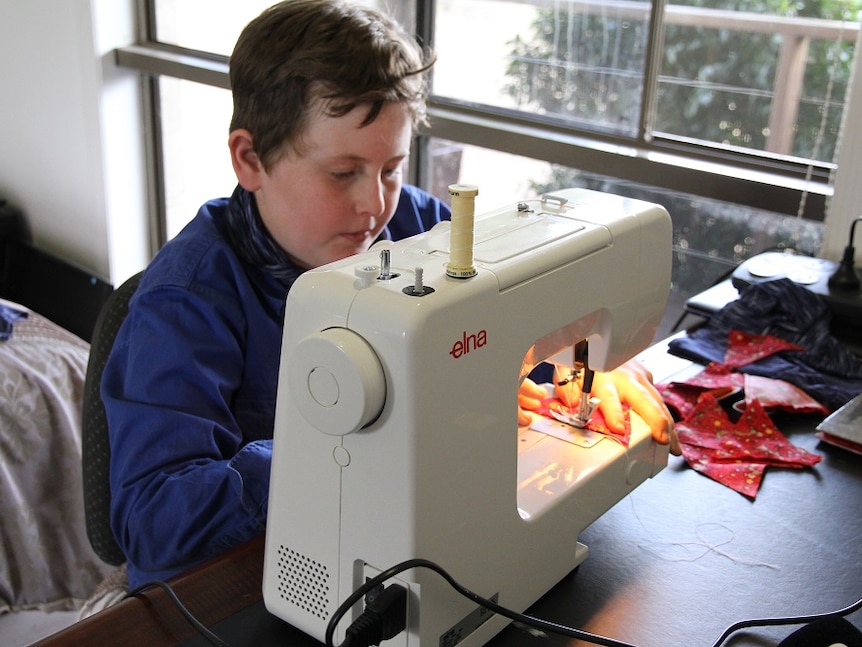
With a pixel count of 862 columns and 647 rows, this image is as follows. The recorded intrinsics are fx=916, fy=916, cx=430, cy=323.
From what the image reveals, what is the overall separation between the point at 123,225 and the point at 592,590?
2689 mm

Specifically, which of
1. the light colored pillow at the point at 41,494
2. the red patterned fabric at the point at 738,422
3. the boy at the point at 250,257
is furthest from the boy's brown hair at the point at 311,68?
the light colored pillow at the point at 41,494

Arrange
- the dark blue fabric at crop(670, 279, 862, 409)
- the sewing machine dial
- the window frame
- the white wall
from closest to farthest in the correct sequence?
the sewing machine dial
the dark blue fabric at crop(670, 279, 862, 409)
the window frame
the white wall

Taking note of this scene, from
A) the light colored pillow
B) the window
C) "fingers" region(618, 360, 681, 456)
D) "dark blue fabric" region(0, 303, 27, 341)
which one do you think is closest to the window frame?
the window

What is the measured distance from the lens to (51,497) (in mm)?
2090

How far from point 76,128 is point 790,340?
2.54m

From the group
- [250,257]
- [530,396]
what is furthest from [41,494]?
[530,396]

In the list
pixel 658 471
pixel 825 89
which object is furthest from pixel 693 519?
pixel 825 89

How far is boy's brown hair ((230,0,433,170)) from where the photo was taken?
1004mm

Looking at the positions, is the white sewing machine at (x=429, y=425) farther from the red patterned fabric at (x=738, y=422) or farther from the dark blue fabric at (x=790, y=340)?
the dark blue fabric at (x=790, y=340)

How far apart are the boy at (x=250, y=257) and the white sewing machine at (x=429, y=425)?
0.56ft

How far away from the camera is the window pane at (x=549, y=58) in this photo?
78.8 inches

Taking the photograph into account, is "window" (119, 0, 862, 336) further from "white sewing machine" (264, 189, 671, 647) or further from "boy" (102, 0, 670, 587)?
"white sewing machine" (264, 189, 671, 647)

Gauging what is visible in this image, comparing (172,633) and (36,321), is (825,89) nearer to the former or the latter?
(172,633)

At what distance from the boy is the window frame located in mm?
760
